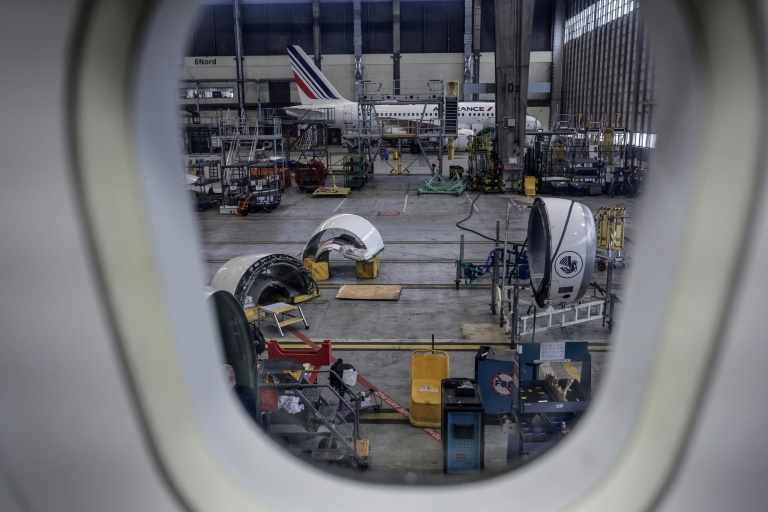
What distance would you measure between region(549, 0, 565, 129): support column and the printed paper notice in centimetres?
2985

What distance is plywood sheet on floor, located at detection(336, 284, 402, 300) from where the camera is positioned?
9789mm

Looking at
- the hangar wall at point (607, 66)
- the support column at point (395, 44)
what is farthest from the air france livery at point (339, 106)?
the support column at point (395, 44)

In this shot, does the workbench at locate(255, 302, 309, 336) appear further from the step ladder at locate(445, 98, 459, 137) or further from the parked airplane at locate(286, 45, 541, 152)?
the parked airplane at locate(286, 45, 541, 152)

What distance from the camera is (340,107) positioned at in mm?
29297

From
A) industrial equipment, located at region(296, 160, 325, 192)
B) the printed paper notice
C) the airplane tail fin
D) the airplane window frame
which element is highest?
the airplane tail fin

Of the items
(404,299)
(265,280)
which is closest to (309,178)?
(265,280)

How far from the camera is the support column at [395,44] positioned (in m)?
33.2

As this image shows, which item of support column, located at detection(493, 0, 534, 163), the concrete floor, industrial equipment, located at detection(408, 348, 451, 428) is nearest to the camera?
the concrete floor

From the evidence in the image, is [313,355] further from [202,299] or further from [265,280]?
[202,299]

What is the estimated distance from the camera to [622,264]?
1112cm

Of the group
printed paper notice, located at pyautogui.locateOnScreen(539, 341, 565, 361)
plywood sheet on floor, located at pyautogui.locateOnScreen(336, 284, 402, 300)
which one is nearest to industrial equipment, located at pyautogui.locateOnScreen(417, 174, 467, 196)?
plywood sheet on floor, located at pyautogui.locateOnScreen(336, 284, 402, 300)

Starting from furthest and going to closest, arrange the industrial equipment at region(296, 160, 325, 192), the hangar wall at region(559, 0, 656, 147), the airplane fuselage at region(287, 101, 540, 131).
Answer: the airplane fuselage at region(287, 101, 540, 131) → the hangar wall at region(559, 0, 656, 147) → the industrial equipment at region(296, 160, 325, 192)

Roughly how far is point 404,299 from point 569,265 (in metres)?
3.04

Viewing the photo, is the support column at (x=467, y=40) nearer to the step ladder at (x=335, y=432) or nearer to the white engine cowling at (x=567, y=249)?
the white engine cowling at (x=567, y=249)
